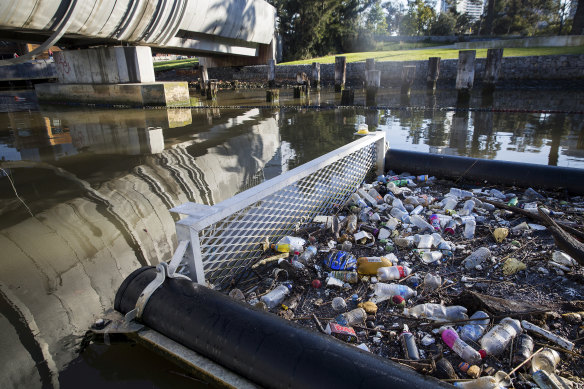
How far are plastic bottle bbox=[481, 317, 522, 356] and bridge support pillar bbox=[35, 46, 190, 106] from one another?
13836 millimetres

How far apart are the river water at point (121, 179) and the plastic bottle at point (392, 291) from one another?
1312 millimetres

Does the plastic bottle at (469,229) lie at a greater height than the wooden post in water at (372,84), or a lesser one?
lesser

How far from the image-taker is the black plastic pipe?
13.7ft

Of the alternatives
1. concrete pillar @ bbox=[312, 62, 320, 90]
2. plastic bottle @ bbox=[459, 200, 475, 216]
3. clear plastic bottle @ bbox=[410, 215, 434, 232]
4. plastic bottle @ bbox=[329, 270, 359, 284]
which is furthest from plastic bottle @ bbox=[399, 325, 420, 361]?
concrete pillar @ bbox=[312, 62, 320, 90]

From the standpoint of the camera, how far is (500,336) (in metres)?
2.05

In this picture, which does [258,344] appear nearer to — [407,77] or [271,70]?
[407,77]

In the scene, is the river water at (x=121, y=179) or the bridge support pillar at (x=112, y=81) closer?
the river water at (x=121, y=179)

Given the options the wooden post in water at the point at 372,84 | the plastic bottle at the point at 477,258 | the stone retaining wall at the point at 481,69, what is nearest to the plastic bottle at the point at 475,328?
the plastic bottle at the point at 477,258

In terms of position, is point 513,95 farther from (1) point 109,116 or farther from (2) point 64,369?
(2) point 64,369

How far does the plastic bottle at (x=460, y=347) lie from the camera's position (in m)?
1.96

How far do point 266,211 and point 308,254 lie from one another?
505mm

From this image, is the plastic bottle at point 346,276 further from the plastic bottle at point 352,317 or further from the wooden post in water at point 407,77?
the wooden post in water at point 407,77

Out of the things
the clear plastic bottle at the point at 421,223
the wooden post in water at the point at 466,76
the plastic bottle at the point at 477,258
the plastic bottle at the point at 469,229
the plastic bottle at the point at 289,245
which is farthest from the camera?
the wooden post in water at the point at 466,76

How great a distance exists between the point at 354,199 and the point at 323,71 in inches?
872
